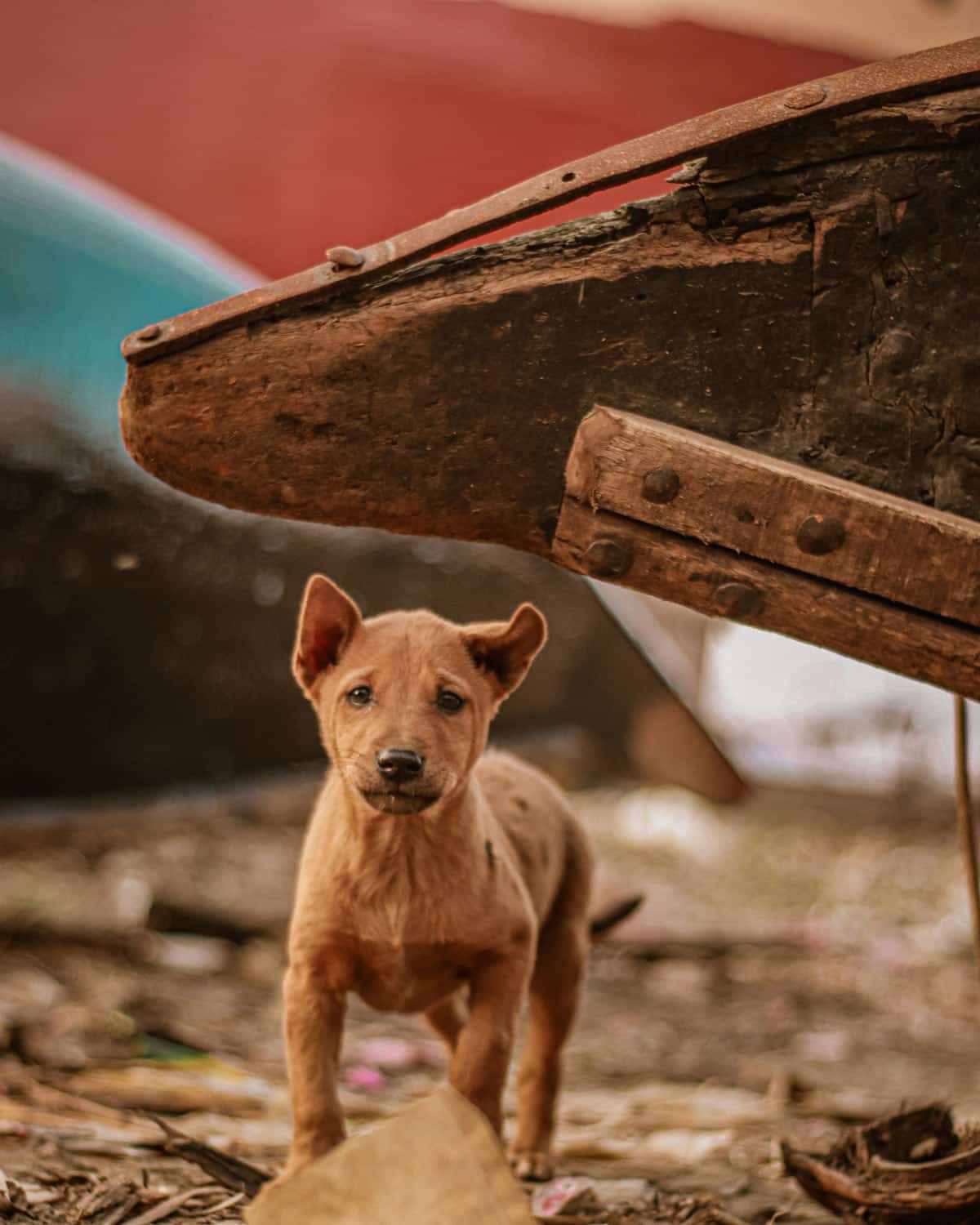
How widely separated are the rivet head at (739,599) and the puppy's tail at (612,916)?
4.81 feet

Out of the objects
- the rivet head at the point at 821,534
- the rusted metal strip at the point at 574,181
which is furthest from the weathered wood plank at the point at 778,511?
the rusted metal strip at the point at 574,181

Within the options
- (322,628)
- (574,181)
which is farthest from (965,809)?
(574,181)

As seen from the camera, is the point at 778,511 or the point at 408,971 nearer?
the point at 778,511

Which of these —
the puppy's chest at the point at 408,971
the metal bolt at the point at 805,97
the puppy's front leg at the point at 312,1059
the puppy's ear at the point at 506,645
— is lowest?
the puppy's front leg at the point at 312,1059

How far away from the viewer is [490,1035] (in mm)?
2350

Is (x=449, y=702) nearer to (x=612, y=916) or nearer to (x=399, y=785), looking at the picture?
(x=399, y=785)

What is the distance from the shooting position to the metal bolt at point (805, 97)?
1.98 metres

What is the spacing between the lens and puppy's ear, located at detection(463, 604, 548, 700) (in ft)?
8.01

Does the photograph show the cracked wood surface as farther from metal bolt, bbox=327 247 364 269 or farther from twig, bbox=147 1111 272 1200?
twig, bbox=147 1111 272 1200

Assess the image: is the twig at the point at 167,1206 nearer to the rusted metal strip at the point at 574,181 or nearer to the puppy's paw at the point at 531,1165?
the puppy's paw at the point at 531,1165

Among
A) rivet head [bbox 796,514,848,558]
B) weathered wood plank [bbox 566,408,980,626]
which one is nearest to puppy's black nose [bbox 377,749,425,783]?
weathered wood plank [bbox 566,408,980,626]

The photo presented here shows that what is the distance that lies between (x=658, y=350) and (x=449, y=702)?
2.43 ft

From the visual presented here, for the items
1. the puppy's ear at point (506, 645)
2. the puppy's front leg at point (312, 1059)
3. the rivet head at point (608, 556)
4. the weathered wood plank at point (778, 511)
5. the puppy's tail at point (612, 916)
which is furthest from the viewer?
the puppy's tail at point (612, 916)

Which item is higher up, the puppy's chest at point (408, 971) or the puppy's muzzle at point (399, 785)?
the puppy's muzzle at point (399, 785)
